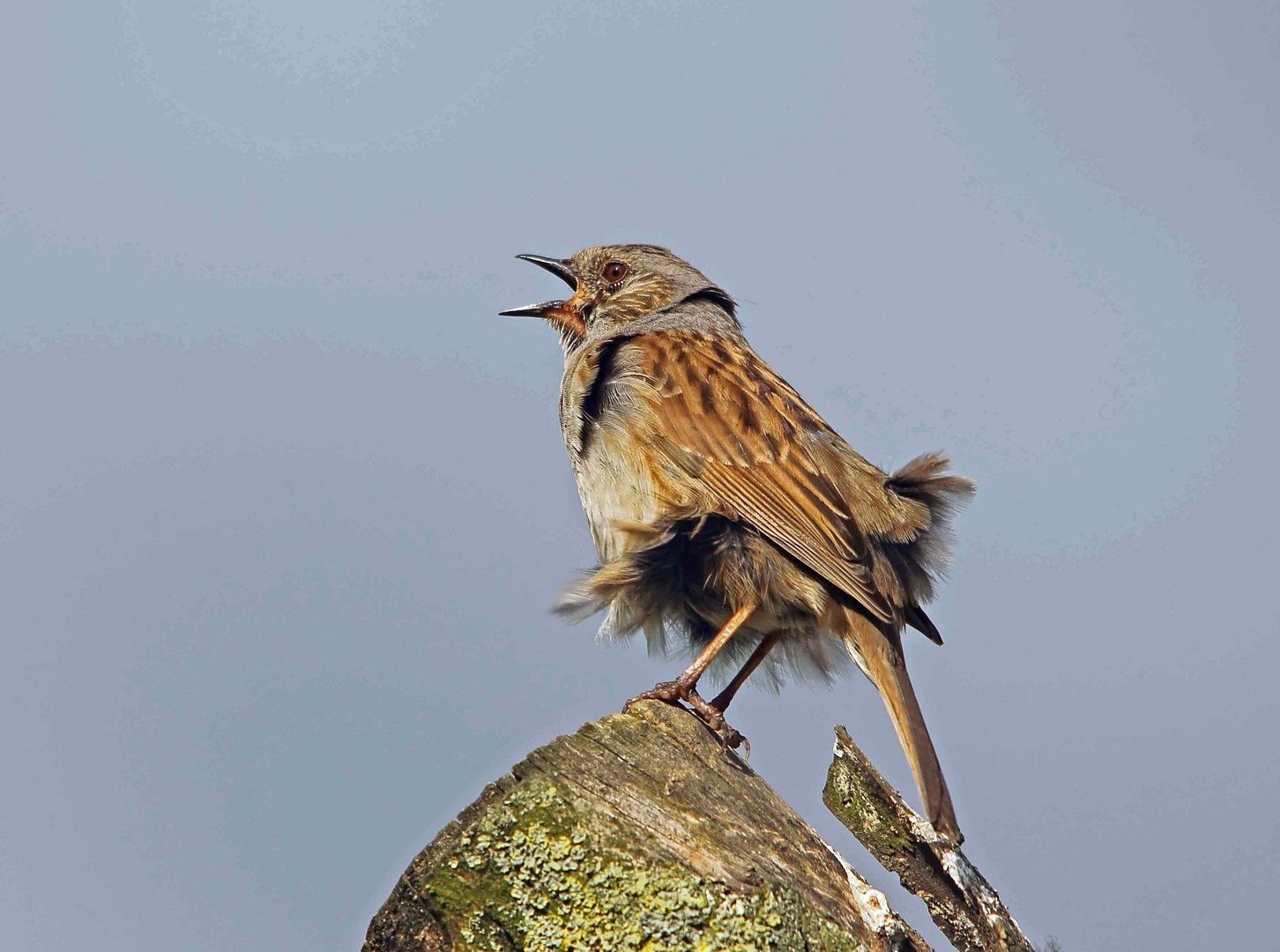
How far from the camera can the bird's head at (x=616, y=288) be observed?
284 inches

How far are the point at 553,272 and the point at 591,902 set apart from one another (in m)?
5.41

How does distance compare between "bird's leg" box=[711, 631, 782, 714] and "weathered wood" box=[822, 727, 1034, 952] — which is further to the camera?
"bird's leg" box=[711, 631, 782, 714]

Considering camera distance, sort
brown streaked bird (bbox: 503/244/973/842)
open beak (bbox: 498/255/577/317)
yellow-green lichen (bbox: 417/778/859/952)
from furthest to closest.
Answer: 1. open beak (bbox: 498/255/577/317)
2. brown streaked bird (bbox: 503/244/973/842)
3. yellow-green lichen (bbox: 417/778/859/952)

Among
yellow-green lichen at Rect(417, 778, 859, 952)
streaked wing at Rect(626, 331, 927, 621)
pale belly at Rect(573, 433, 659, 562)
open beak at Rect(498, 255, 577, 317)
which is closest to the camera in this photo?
yellow-green lichen at Rect(417, 778, 859, 952)

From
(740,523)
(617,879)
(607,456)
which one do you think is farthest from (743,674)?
(617,879)

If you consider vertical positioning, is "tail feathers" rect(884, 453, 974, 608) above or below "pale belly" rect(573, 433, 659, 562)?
below

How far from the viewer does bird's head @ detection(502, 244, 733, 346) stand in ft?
23.6

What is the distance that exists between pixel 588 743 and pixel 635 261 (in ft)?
15.9

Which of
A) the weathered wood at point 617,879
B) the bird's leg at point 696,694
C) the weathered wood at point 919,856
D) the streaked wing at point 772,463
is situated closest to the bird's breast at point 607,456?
the streaked wing at point 772,463

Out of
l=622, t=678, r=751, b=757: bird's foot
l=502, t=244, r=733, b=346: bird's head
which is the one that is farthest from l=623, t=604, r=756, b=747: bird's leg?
l=502, t=244, r=733, b=346: bird's head

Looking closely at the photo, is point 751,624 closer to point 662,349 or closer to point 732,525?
point 732,525

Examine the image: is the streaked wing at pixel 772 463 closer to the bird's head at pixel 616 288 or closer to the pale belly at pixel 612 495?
the pale belly at pixel 612 495

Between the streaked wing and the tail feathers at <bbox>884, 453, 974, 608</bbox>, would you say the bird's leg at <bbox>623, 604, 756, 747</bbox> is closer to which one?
the streaked wing

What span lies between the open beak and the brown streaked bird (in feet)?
3.00
